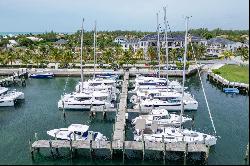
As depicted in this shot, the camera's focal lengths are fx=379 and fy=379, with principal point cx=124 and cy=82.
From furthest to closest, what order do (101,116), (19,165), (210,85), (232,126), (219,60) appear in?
(219,60) → (210,85) → (101,116) → (232,126) → (19,165)

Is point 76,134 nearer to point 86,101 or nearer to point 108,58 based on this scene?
point 86,101

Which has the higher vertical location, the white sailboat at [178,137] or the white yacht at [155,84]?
the white yacht at [155,84]

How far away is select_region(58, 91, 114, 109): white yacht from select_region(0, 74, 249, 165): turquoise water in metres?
1.24

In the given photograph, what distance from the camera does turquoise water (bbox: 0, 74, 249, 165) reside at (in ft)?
131

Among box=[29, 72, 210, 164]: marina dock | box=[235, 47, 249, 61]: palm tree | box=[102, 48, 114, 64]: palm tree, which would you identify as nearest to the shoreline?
box=[102, 48, 114, 64]: palm tree

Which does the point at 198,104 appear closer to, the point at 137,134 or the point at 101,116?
the point at 101,116

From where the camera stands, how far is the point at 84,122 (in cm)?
5334

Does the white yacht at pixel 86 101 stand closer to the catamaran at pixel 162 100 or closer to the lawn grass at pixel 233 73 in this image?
the catamaran at pixel 162 100

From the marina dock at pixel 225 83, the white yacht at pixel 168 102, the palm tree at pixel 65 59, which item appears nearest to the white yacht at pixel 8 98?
the white yacht at pixel 168 102

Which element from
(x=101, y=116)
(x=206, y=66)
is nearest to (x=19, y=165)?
→ (x=101, y=116)

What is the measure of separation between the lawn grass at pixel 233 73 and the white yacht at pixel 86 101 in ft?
106

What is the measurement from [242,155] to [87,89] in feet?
110

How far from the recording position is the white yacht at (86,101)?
58875mm

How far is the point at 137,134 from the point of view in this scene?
4472 cm
